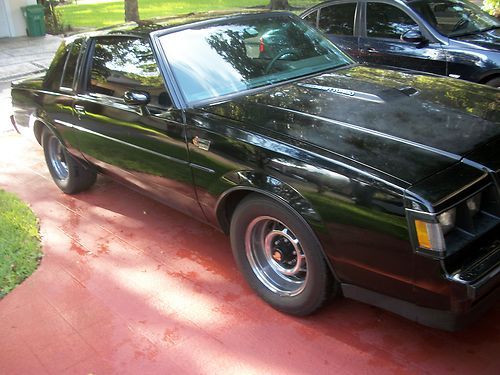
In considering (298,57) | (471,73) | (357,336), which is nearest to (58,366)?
(357,336)

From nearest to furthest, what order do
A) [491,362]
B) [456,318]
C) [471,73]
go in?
[456,318], [491,362], [471,73]

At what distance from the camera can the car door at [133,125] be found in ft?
11.6

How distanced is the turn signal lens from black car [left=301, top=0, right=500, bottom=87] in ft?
12.8

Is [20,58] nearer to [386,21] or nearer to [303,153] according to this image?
[386,21]

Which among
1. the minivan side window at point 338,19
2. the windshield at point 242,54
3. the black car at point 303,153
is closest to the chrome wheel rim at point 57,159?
the black car at point 303,153

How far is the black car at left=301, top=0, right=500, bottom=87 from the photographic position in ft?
18.5

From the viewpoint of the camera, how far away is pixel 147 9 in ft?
73.5

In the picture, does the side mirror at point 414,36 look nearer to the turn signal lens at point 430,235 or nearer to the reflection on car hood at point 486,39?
the reflection on car hood at point 486,39

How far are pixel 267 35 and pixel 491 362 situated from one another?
272 cm

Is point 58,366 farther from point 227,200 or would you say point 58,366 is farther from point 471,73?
point 471,73

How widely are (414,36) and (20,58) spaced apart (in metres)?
10.7

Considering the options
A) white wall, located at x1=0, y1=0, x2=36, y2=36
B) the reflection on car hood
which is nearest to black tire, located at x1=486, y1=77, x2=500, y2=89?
the reflection on car hood

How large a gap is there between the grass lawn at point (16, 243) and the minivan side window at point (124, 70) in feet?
4.53

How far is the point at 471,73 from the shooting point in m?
5.64
